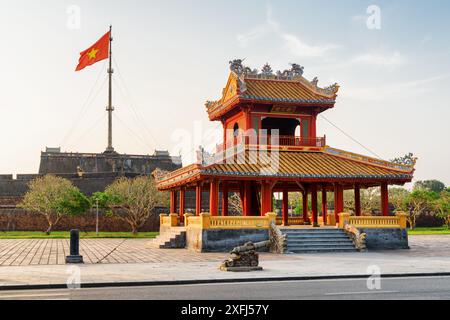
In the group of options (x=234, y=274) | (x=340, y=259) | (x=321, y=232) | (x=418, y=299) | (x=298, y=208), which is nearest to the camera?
(x=418, y=299)

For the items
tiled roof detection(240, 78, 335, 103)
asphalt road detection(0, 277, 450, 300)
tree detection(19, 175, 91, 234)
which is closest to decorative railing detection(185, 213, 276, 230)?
tiled roof detection(240, 78, 335, 103)

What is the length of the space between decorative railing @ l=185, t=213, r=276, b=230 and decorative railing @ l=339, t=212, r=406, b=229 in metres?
3.94

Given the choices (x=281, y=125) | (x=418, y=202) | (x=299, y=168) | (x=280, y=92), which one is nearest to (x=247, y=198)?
(x=299, y=168)

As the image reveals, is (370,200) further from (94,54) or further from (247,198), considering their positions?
(94,54)

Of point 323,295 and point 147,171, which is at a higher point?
point 147,171

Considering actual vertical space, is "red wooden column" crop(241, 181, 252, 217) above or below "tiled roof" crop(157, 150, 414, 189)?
below

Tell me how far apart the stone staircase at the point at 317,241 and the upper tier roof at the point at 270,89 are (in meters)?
7.32

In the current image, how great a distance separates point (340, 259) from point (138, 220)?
29.2 metres

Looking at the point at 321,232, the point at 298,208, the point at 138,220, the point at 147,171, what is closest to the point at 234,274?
the point at 321,232

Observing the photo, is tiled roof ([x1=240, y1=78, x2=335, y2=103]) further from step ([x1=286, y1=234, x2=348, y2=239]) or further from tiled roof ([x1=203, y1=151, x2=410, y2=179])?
step ([x1=286, y1=234, x2=348, y2=239])

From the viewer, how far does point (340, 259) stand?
20016mm

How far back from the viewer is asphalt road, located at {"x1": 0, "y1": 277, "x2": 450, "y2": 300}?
35.5 feet

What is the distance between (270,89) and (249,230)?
9.01m
